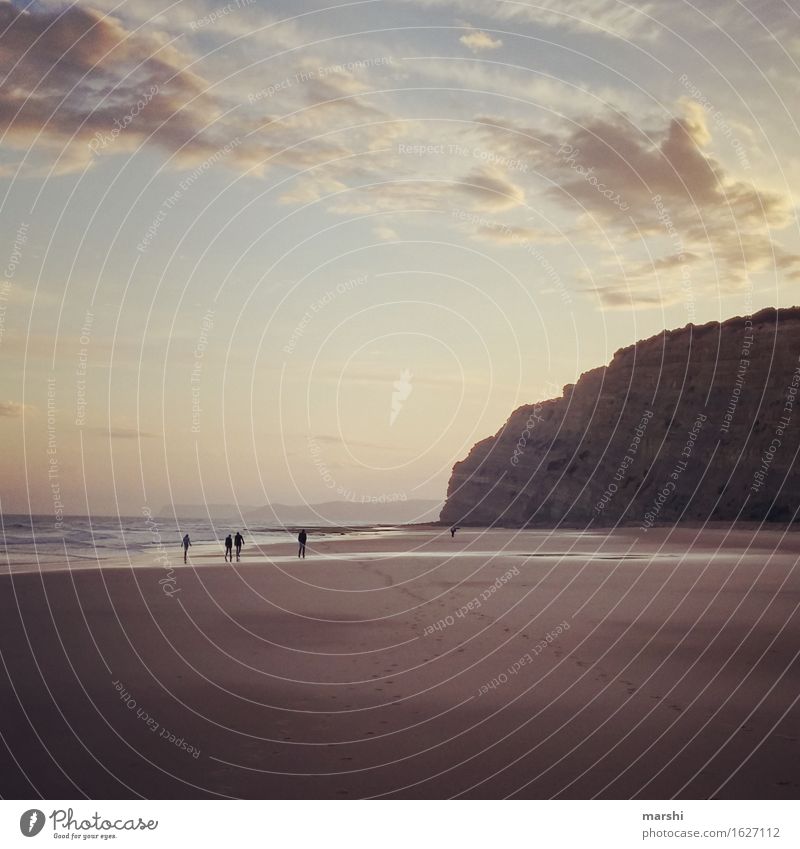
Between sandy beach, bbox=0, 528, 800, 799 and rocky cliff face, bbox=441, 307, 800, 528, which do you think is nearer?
sandy beach, bbox=0, 528, 800, 799

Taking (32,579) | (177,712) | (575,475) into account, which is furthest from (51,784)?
(575,475)

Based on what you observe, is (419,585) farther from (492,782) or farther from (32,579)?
(492,782)

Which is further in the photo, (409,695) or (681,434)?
(681,434)

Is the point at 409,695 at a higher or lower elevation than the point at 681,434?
lower

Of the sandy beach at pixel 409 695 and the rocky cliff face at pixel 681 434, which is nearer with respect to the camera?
the sandy beach at pixel 409 695
